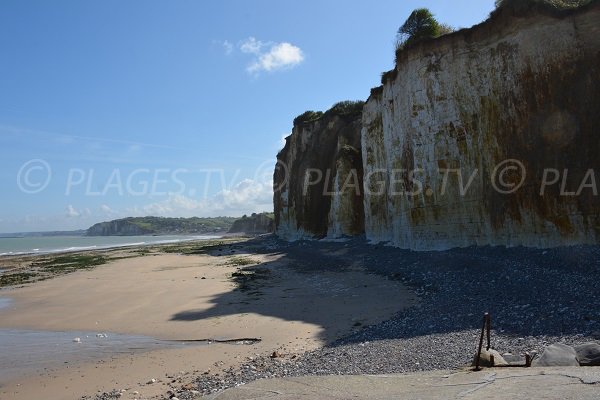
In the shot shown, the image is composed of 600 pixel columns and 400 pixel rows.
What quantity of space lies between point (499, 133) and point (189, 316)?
1270 centimetres

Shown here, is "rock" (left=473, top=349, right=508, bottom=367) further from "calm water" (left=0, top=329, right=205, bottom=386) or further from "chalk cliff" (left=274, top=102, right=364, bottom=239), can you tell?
"chalk cliff" (left=274, top=102, right=364, bottom=239)

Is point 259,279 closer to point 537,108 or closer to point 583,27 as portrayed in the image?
point 537,108

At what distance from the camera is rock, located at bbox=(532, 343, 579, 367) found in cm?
552

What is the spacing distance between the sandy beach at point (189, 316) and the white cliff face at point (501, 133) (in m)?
4.56

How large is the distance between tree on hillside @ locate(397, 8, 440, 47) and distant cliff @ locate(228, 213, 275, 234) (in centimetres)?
7227

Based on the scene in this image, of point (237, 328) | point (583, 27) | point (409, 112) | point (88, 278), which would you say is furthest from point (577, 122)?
point (88, 278)

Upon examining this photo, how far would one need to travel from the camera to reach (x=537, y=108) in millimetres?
15398

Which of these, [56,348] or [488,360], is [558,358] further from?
[56,348]

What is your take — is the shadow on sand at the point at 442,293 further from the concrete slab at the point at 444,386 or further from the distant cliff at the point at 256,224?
the distant cliff at the point at 256,224

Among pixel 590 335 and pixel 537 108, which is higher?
pixel 537 108

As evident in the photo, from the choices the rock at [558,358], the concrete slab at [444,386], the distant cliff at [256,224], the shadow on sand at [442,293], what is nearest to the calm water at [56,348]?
the shadow on sand at [442,293]

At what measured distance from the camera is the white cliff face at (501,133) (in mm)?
14180

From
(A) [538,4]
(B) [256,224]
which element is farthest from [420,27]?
(B) [256,224]

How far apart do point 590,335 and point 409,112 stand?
16.4m
